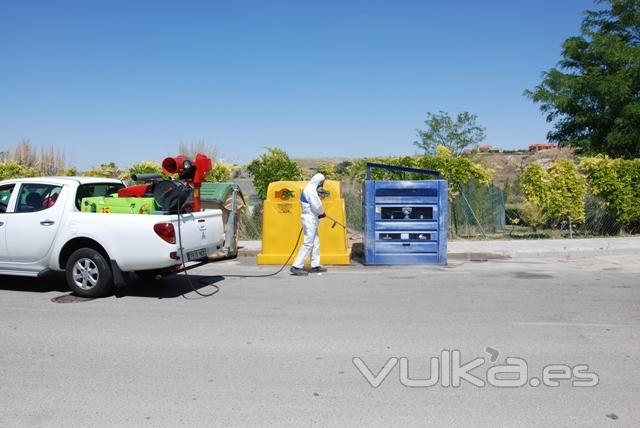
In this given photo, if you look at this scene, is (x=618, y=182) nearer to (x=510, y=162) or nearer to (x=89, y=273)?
(x=89, y=273)

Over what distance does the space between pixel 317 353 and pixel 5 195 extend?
6.04 m

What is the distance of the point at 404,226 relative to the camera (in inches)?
446

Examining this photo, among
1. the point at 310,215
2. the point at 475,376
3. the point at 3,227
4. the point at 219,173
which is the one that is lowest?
the point at 475,376

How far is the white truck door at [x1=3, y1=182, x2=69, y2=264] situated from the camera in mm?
8078

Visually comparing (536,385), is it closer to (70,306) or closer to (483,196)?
(70,306)

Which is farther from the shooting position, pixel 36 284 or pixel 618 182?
pixel 618 182

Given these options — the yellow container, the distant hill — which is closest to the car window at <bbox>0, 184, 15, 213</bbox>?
the yellow container

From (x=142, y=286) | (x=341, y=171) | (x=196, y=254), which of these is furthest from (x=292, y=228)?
(x=341, y=171)

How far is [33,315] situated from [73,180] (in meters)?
2.19

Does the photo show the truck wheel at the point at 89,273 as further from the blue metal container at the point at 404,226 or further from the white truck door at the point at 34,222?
the blue metal container at the point at 404,226

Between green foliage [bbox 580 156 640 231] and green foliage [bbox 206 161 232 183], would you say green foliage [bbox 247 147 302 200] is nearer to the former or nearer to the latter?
green foliage [bbox 206 161 232 183]

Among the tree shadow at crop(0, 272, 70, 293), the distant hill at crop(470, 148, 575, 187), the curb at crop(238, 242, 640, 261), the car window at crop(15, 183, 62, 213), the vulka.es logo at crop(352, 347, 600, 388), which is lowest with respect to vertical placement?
the vulka.es logo at crop(352, 347, 600, 388)

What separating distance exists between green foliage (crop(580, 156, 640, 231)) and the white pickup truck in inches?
419

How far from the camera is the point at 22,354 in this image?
18.0 ft
